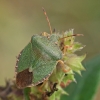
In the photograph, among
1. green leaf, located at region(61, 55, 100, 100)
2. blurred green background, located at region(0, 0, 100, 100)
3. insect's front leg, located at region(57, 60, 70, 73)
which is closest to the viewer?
insect's front leg, located at region(57, 60, 70, 73)

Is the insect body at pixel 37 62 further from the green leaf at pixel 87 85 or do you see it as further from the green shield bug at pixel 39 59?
the green leaf at pixel 87 85

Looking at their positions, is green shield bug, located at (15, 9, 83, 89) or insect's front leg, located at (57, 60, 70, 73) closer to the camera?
insect's front leg, located at (57, 60, 70, 73)

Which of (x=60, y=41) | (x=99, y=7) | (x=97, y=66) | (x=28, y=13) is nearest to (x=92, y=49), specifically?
(x=99, y=7)

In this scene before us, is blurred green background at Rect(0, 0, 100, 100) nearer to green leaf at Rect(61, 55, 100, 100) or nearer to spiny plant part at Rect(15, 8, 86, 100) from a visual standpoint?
green leaf at Rect(61, 55, 100, 100)

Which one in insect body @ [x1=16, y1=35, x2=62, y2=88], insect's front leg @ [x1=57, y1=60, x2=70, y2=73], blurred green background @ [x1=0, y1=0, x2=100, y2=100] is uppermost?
blurred green background @ [x1=0, y1=0, x2=100, y2=100]

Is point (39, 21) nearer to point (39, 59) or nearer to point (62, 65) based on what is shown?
point (39, 59)

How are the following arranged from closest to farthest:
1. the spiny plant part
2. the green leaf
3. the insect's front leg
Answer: the insect's front leg < the spiny plant part < the green leaf

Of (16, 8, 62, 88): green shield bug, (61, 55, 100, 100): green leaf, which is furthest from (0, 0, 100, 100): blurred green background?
(16, 8, 62, 88): green shield bug

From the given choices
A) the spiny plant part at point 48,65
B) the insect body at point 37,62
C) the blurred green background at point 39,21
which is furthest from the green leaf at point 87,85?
the blurred green background at point 39,21
